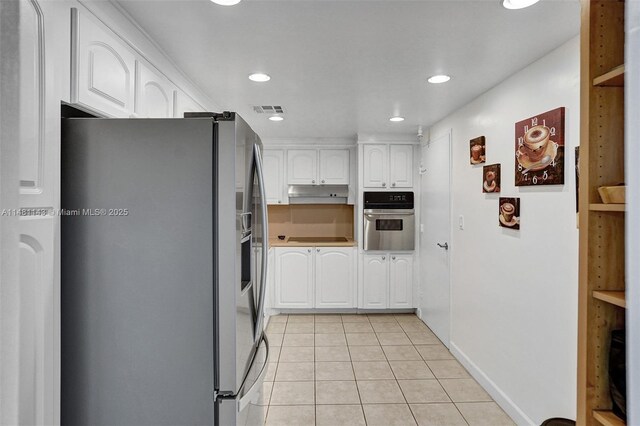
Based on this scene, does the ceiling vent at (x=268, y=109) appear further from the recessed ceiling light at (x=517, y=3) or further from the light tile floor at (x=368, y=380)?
the light tile floor at (x=368, y=380)

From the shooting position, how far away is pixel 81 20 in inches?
52.9

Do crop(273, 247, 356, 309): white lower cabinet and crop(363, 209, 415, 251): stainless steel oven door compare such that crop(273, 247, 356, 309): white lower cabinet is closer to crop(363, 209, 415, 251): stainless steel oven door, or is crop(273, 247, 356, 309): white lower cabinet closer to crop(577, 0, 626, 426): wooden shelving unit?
crop(363, 209, 415, 251): stainless steel oven door

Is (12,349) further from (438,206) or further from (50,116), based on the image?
(438,206)

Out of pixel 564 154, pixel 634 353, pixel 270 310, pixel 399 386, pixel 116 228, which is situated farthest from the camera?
pixel 270 310

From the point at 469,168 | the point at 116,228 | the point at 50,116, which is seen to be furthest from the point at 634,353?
the point at 469,168

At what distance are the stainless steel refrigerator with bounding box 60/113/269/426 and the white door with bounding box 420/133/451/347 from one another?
9.17 feet


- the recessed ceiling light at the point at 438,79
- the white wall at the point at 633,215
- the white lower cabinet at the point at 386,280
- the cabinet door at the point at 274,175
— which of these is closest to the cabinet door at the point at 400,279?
the white lower cabinet at the point at 386,280

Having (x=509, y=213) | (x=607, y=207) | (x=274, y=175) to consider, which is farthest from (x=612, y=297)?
→ (x=274, y=175)

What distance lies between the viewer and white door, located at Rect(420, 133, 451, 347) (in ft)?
11.9

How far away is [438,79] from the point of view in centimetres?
251

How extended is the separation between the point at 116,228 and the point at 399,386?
8.04ft

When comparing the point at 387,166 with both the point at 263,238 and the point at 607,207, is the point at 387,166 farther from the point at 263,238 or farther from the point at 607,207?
the point at 607,207

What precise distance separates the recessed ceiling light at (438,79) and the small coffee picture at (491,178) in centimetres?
A: 73

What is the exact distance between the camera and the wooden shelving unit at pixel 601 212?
1167 mm
